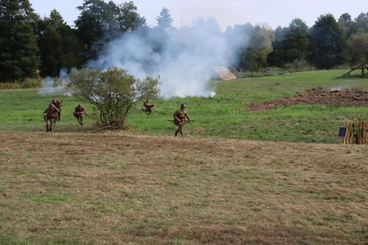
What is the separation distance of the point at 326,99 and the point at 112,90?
16.5 meters

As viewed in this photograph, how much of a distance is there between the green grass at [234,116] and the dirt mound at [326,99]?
1.24 metres

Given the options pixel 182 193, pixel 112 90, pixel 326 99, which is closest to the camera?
pixel 182 193

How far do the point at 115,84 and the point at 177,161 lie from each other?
9.84 meters

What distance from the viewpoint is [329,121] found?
25859mm

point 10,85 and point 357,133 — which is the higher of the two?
point 10,85

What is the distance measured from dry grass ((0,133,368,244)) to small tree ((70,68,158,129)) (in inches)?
256

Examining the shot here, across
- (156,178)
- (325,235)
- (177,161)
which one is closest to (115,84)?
(177,161)

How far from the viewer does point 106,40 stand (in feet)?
147

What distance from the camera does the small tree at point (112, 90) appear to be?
963 inches

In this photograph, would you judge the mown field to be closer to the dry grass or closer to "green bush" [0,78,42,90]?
the dry grass

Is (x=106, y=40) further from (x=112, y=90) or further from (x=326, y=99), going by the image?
(x=112, y=90)

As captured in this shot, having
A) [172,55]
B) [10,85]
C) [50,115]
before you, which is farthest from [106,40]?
[50,115]

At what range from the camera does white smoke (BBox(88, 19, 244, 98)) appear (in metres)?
39.0

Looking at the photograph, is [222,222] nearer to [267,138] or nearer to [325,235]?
[325,235]
